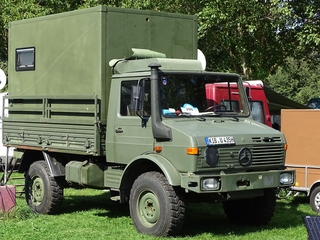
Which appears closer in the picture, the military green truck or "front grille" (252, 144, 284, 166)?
the military green truck

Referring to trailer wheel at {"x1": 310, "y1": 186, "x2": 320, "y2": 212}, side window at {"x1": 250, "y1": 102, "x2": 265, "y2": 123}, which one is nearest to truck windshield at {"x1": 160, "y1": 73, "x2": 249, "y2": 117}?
trailer wheel at {"x1": 310, "y1": 186, "x2": 320, "y2": 212}

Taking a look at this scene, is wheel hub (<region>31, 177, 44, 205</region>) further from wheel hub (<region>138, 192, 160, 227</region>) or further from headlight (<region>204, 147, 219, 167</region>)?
headlight (<region>204, 147, 219, 167</region>)

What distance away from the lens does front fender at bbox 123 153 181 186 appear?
8156mm

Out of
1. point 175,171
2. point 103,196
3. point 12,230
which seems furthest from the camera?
point 103,196

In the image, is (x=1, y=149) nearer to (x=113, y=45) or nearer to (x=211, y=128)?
(x=113, y=45)

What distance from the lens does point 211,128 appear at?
27.7 ft

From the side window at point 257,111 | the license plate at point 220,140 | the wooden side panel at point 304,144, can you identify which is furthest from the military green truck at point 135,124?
the side window at point 257,111

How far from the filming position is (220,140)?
8172mm

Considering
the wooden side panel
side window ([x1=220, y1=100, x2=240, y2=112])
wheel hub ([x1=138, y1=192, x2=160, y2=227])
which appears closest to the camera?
wheel hub ([x1=138, y1=192, x2=160, y2=227])

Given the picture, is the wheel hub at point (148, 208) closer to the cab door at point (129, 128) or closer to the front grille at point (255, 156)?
the cab door at point (129, 128)

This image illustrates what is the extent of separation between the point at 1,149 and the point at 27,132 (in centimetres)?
674

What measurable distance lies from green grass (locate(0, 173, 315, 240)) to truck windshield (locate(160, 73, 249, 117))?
1.75 meters

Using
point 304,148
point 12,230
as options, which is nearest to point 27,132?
point 12,230

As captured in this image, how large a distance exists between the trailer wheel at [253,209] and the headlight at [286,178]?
0.58 m
